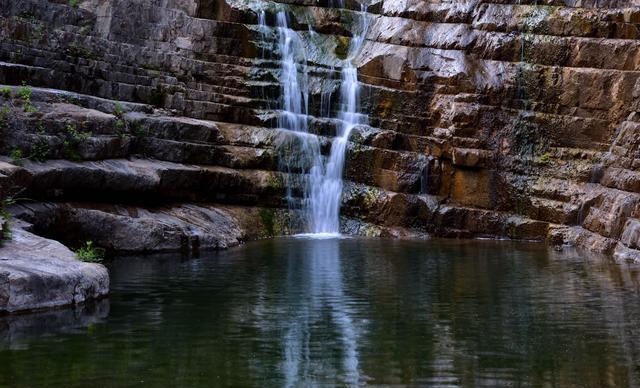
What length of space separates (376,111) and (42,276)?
22.0 metres

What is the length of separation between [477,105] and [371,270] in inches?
583

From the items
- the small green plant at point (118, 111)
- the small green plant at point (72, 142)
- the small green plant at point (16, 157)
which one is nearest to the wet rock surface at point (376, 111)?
the small green plant at point (118, 111)

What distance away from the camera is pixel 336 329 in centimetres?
1302

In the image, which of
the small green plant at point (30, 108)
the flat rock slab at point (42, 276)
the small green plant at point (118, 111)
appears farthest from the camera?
the small green plant at point (118, 111)

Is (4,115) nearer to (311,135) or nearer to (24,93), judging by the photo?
(24,93)

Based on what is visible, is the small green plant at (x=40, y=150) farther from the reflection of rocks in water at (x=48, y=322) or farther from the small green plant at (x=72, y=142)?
the reflection of rocks in water at (x=48, y=322)

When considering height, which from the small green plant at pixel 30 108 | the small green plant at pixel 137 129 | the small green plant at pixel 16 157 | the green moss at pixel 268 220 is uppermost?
the small green plant at pixel 30 108

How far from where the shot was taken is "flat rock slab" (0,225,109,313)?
13773 millimetres

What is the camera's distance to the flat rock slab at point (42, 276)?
13773mm

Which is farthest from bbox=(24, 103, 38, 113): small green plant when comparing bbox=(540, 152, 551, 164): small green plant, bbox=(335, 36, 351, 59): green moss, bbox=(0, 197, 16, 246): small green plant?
bbox=(540, 152, 551, 164): small green plant

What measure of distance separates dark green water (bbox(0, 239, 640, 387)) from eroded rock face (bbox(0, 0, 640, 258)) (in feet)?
24.1

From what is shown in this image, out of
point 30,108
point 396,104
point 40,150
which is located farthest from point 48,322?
point 396,104

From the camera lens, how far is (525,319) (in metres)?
14.0

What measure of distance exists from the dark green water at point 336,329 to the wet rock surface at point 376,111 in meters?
6.74
